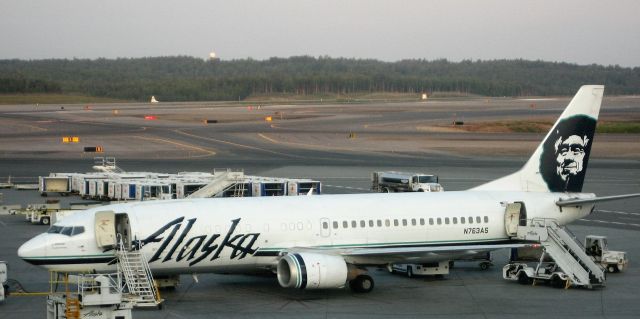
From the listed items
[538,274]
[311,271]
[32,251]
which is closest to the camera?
[32,251]

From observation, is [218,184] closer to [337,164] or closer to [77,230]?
[77,230]

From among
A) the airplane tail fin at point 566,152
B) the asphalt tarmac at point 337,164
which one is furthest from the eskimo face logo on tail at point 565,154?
the asphalt tarmac at point 337,164

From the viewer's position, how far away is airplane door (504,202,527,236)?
36.8 meters

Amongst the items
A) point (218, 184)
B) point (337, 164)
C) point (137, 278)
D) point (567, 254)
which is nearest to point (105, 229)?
point (137, 278)

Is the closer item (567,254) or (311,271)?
(311,271)

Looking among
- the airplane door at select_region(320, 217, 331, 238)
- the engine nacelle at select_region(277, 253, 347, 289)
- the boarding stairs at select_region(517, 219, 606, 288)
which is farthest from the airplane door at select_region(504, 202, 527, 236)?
the engine nacelle at select_region(277, 253, 347, 289)

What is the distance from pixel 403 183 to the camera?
65875mm

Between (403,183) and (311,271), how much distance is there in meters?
35.2

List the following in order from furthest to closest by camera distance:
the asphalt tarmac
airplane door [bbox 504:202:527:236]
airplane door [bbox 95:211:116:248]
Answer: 1. airplane door [bbox 504:202:527:236]
2. airplane door [bbox 95:211:116:248]
3. the asphalt tarmac

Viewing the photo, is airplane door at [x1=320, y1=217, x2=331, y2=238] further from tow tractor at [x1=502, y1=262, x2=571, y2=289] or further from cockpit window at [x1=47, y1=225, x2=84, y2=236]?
cockpit window at [x1=47, y1=225, x2=84, y2=236]

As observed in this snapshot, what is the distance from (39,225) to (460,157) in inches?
2070

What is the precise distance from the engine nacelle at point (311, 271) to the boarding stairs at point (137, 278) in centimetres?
432

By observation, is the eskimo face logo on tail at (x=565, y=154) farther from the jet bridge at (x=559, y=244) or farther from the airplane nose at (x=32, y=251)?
the airplane nose at (x=32, y=251)

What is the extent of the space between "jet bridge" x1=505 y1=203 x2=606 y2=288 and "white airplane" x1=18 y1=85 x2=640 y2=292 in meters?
0.21
